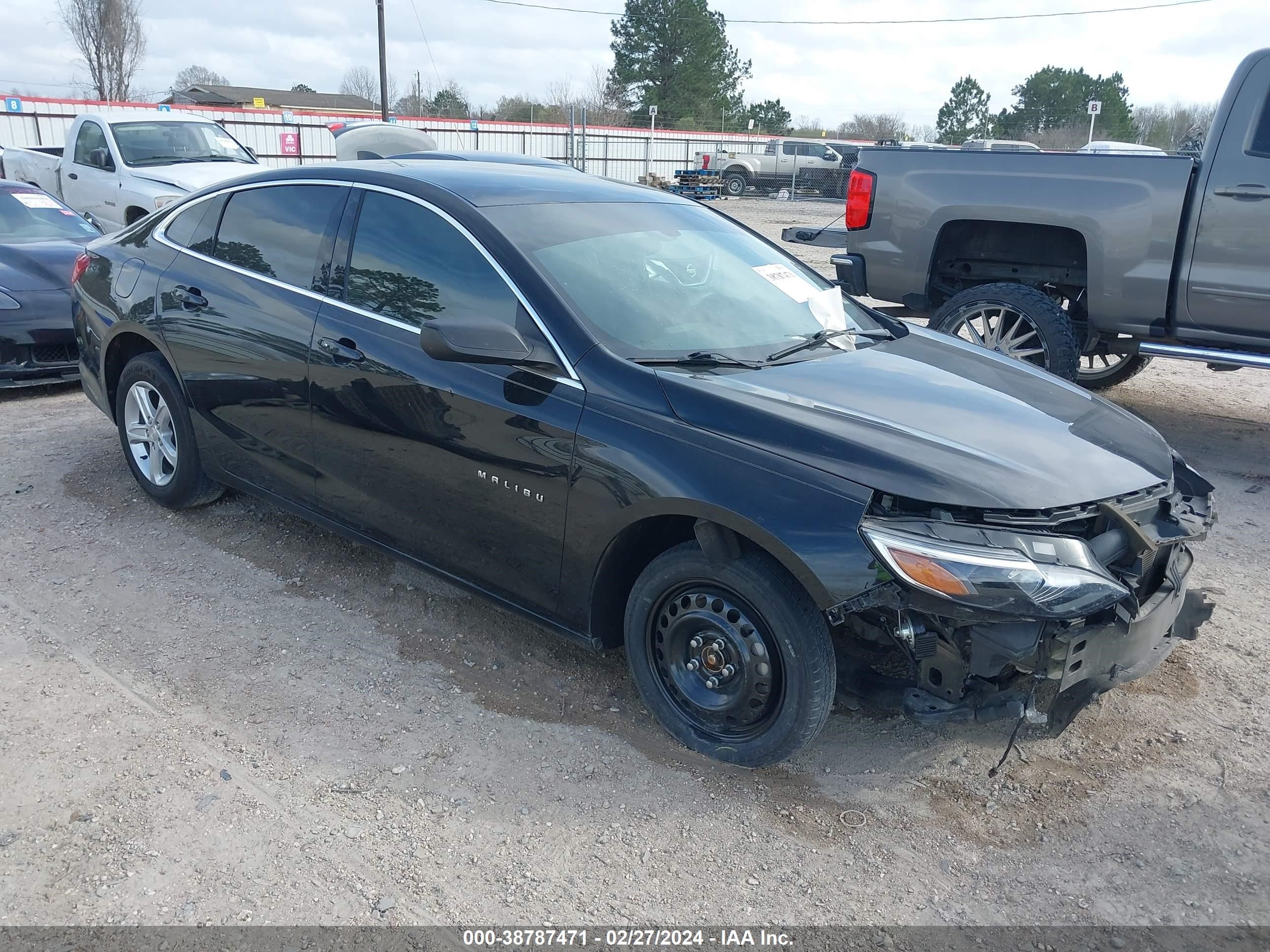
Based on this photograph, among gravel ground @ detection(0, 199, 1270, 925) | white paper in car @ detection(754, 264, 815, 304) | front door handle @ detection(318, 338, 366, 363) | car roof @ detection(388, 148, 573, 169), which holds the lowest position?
gravel ground @ detection(0, 199, 1270, 925)

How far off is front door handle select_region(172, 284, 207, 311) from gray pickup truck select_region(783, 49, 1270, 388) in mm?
4529

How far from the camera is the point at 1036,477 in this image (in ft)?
9.27

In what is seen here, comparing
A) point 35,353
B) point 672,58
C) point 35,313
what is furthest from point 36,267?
point 672,58

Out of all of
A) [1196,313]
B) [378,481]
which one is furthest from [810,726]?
[1196,313]

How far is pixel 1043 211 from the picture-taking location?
20.6 ft

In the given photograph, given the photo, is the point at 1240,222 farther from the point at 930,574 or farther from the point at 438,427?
the point at 438,427

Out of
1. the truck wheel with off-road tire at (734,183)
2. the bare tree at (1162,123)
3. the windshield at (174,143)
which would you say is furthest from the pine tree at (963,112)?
the windshield at (174,143)

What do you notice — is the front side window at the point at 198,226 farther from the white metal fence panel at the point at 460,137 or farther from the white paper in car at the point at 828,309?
the white metal fence panel at the point at 460,137

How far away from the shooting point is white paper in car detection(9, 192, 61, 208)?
27.3 ft

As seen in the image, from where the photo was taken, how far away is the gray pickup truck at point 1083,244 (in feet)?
19.0

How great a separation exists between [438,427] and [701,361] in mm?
946

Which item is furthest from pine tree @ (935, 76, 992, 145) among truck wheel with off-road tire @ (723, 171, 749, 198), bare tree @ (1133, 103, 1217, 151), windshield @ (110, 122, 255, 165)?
windshield @ (110, 122, 255, 165)

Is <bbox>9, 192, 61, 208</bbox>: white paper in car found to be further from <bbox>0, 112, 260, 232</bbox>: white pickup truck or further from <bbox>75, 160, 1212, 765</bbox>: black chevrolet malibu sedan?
<bbox>75, 160, 1212, 765</bbox>: black chevrolet malibu sedan

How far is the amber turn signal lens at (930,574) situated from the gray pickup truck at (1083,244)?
4022mm
